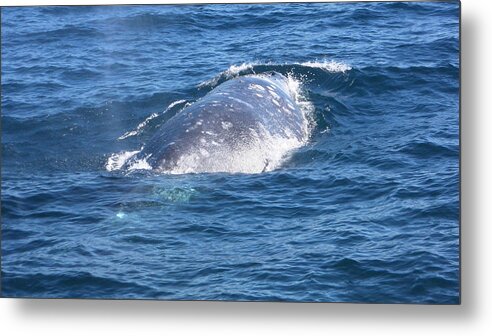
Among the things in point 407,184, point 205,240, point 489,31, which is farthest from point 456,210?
point 205,240

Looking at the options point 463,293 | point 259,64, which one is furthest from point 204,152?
point 463,293

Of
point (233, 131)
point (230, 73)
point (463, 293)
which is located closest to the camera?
point (463, 293)

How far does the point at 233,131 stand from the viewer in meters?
11.5

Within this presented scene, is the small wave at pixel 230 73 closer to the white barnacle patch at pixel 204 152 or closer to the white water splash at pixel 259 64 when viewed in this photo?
the white water splash at pixel 259 64

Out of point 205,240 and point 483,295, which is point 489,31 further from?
point 205,240

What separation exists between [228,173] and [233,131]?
662 millimetres

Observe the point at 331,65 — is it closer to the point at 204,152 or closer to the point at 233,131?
the point at 233,131

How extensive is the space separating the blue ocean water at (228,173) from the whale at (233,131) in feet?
0.55

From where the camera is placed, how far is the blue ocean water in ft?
33.8

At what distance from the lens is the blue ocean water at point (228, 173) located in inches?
405

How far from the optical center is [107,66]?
11484 mm

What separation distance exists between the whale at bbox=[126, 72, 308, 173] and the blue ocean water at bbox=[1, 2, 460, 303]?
0.55 feet

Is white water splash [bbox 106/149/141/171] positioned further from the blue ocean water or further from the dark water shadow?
the dark water shadow

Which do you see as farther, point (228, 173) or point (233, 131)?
point (233, 131)
